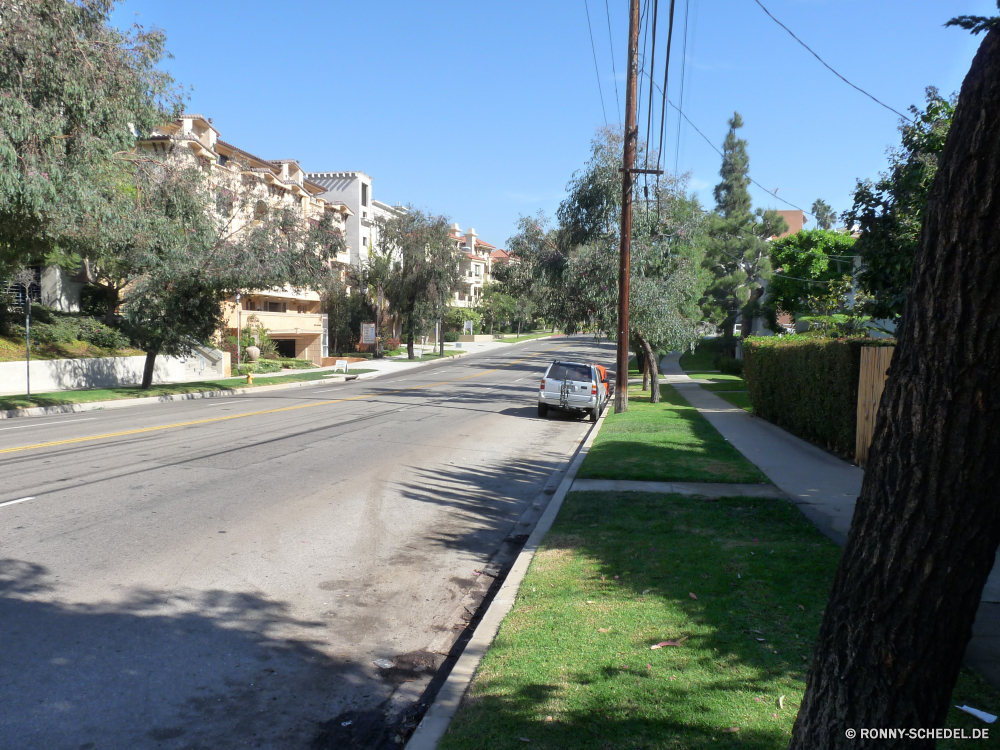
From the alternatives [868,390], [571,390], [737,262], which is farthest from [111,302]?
[737,262]

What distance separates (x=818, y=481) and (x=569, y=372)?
10956mm

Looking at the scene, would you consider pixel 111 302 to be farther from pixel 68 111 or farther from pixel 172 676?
pixel 172 676

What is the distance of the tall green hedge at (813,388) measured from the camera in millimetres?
12734

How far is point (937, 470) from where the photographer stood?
2465 mm

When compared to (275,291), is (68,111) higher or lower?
higher

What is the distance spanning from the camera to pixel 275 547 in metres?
7.71

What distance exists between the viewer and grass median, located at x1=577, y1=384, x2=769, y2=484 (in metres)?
11.3

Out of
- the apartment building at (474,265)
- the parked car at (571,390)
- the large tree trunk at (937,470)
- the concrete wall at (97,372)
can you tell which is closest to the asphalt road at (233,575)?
the large tree trunk at (937,470)

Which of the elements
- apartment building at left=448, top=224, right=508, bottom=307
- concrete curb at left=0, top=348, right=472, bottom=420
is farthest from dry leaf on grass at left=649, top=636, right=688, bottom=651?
apartment building at left=448, top=224, right=508, bottom=307

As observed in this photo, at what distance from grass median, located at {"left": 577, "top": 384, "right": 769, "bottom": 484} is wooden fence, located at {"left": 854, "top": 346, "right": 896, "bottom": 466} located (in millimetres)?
1727

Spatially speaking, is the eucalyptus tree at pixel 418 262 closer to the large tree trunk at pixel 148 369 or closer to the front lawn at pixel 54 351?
the front lawn at pixel 54 351

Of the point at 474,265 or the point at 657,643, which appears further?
the point at 474,265

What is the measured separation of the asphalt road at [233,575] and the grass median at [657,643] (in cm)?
80

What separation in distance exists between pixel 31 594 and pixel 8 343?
88.1 feet
